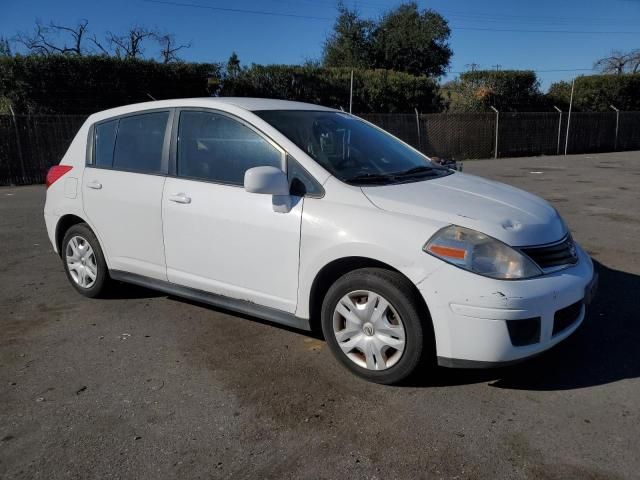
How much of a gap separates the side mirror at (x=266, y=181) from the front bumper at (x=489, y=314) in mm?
1035

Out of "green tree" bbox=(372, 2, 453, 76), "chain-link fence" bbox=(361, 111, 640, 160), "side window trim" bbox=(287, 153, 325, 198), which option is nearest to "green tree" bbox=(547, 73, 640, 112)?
"chain-link fence" bbox=(361, 111, 640, 160)

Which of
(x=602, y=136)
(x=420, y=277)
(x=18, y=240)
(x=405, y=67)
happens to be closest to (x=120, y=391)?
(x=420, y=277)

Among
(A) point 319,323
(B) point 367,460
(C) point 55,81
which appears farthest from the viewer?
(C) point 55,81

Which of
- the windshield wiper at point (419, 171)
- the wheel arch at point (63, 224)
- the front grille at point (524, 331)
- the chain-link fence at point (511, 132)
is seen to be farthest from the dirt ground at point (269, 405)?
the chain-link fence at point (511, 132)

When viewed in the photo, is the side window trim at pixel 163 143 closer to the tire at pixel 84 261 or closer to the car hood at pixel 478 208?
the tire at pixel 84 261

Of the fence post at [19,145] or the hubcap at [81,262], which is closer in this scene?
the hubcap at [81,262]

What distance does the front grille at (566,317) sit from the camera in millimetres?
3129

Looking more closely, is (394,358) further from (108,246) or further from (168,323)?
(108,246)

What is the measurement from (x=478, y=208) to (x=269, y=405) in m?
1.64

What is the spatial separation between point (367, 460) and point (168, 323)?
227 centimetres

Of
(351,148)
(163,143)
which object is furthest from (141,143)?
(351,148)

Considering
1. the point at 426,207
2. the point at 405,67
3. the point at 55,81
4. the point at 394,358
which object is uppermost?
the point at 405,67

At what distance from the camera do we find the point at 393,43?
124 feet

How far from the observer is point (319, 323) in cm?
367
